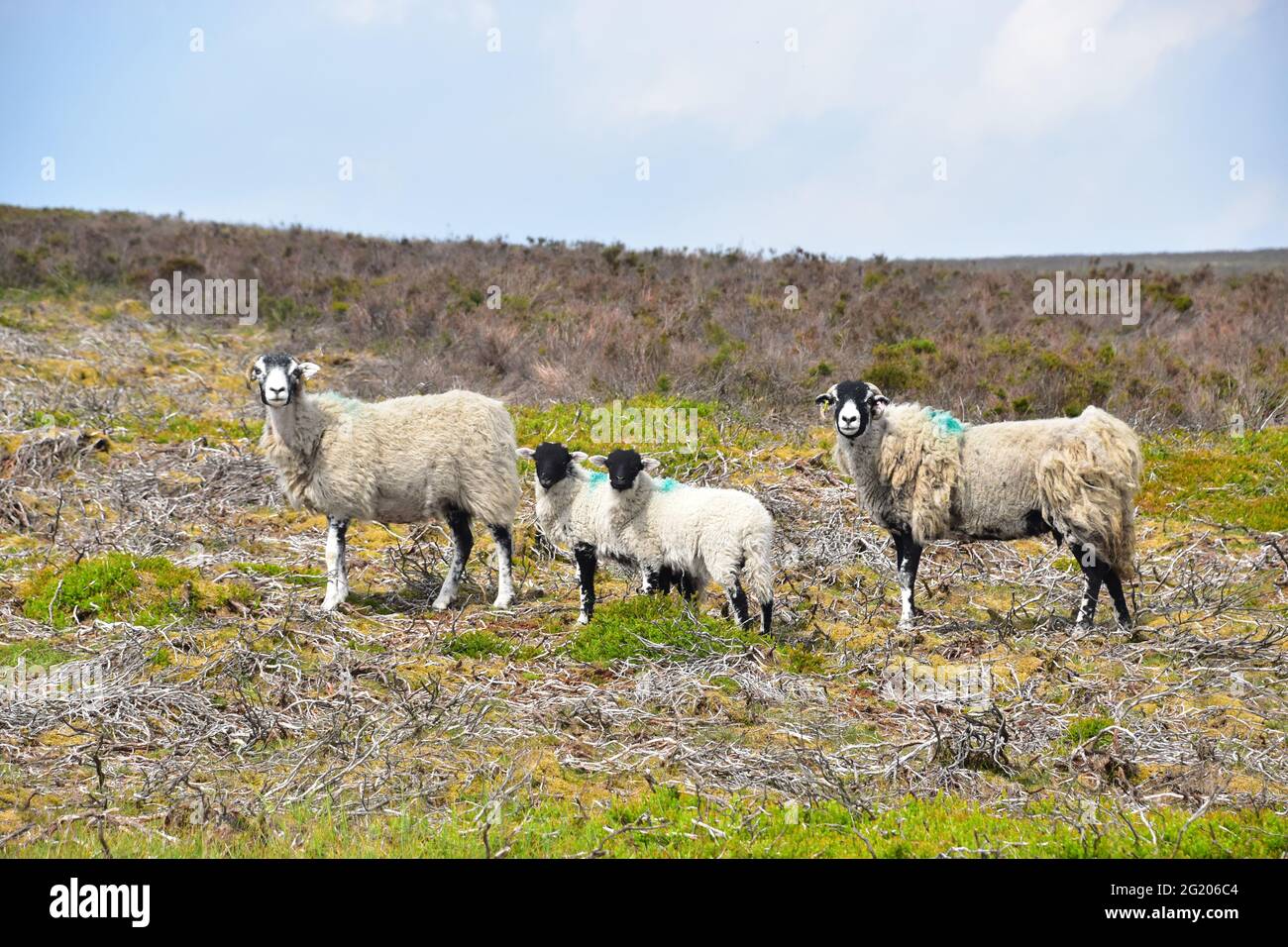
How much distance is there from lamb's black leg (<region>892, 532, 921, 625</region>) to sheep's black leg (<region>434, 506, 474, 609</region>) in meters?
4.18

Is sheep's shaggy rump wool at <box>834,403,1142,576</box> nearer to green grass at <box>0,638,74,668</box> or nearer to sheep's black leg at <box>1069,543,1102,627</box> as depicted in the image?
sheep's black leg at <box>1069,543,1102,627</box>

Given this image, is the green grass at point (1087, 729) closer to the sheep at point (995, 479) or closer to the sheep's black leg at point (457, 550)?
the sheep at point (995, 479)

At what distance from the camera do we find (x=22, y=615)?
9898 mm

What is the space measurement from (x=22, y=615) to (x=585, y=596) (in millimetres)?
4745

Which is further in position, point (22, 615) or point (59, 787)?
point (22, 615)

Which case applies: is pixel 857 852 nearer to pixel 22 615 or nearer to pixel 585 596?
pixel 585 596

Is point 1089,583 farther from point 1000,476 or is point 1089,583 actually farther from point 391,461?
point 391,461

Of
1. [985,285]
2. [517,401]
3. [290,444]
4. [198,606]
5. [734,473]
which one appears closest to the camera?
[198,606]

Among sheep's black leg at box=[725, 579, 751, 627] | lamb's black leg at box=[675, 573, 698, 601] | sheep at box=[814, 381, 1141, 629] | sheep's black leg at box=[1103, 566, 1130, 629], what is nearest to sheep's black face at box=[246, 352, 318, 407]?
lamb's black leg at box=[675, 573, 698, 601]

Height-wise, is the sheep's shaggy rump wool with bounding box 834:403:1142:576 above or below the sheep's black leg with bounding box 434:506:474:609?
above

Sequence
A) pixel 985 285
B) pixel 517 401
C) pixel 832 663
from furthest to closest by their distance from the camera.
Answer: pixel 985 285 → pixel 517 401 → pixel 832 663

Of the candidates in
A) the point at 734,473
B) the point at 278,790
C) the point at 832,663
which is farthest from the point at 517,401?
the point at 278,790

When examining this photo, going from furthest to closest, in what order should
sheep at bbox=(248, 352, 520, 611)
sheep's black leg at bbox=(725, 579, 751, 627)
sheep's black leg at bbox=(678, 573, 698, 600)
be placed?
sheep at bbox=(248, 352, 520, 611), sheep's black leg at bbox=(678, 573, 698, 600), sheep's black leg at bbox=(725, 579, 751, 627)

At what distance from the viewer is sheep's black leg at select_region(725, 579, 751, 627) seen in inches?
385
